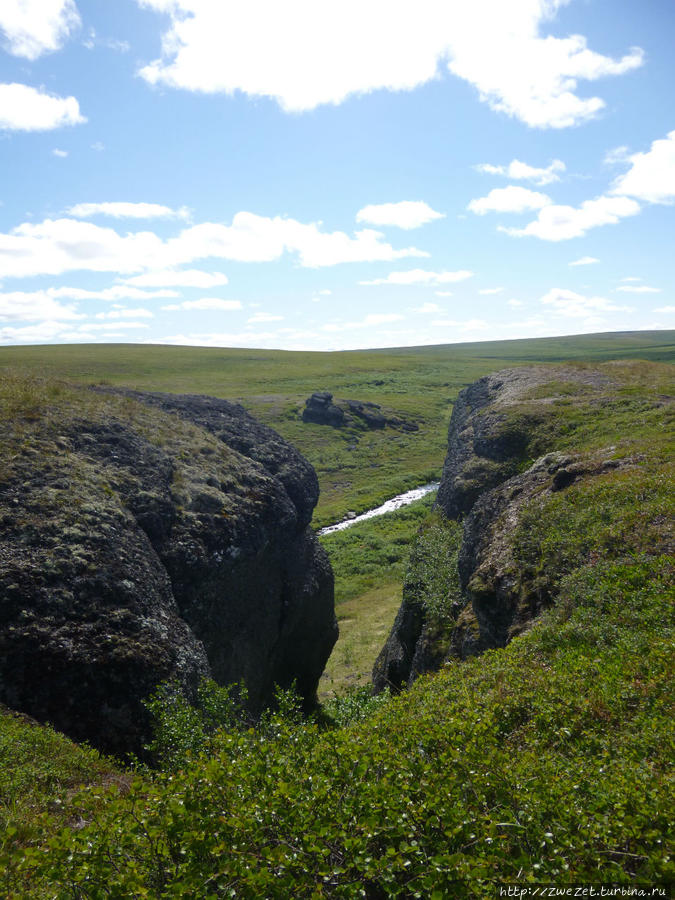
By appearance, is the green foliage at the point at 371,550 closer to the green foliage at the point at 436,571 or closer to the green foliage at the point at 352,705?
the green foliage at the point at 436,571

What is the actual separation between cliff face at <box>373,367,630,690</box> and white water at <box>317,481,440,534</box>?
1011 inches

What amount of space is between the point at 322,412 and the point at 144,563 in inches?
3707

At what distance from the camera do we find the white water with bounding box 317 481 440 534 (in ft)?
217

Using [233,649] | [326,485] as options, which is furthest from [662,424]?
[326,485]

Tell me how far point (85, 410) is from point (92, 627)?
11638 mm

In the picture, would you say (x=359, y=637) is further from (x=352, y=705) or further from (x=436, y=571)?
(x=352, y=705)

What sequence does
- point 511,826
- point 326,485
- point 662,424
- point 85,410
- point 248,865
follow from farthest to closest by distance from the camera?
1. point 326,485
2. point 662,424
3. point 85,410
4. point 511,826
5. point 248,865

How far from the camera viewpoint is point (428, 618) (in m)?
23.5

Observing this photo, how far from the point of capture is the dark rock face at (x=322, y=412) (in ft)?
358

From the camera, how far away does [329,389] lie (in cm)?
14375

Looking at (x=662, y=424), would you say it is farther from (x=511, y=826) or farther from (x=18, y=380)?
(x=18, y=380)

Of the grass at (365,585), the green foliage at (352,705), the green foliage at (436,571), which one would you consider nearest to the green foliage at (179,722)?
the green foliage at (352,705)

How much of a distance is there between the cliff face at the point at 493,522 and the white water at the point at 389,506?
1011 inches

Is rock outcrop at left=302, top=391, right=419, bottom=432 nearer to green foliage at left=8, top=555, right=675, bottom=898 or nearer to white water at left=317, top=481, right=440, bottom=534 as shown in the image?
white water at left=317, top=481, right=440, bottom=534
